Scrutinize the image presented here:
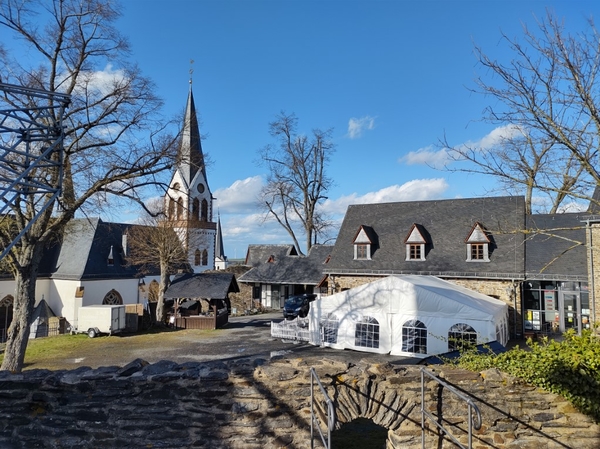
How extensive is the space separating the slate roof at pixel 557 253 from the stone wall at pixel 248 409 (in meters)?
14.0

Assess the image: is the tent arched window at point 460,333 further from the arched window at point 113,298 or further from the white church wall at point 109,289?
the arched window at point 113,298

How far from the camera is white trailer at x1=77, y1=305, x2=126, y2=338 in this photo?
20891 millimetres

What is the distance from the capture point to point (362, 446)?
6.82 m

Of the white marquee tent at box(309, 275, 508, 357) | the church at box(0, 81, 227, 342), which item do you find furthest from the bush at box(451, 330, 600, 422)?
the church at box(0, 81, 227, 342)

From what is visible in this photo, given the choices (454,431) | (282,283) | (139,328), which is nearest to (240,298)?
(282,283)

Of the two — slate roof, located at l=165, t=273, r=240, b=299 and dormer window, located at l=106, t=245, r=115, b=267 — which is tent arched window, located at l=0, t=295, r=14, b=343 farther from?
slate roof, located at l=165, t=273, r=240, b=299

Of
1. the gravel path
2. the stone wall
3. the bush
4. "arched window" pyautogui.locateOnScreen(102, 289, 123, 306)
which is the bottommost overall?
the gravel path

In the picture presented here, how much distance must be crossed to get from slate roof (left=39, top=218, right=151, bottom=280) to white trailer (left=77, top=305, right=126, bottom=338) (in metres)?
6.73

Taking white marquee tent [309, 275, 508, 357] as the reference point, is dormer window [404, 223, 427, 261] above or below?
above

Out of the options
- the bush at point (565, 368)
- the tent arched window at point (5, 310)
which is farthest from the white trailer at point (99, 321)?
the bush at point (565, 368)

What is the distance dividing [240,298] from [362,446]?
25.9 metres

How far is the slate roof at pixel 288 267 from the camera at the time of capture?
3035cm

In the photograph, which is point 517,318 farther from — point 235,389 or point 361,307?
point 235,389

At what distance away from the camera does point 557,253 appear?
19.2 m
